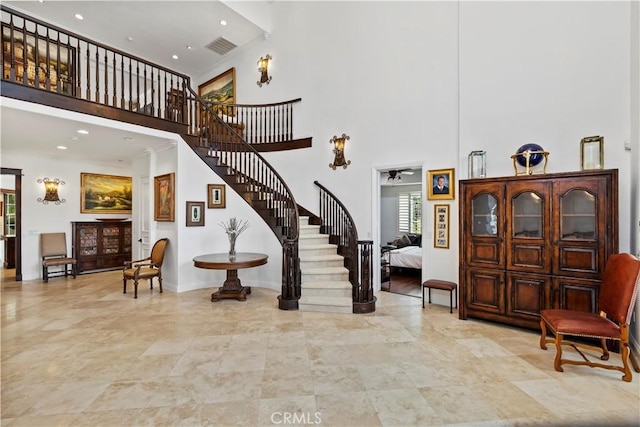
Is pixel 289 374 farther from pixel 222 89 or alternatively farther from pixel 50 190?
pixel 222 89

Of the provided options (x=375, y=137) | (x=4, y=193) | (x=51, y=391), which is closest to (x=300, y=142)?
(x=375, y=137)

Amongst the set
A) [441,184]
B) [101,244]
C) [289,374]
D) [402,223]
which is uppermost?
[441,184]

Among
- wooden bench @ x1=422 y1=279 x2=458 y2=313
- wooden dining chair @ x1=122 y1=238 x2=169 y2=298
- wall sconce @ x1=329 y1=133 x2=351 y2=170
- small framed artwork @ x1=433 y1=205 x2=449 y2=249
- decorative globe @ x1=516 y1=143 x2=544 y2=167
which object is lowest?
wooden bench @ x1=422 y1=279 x2=458 y2=313

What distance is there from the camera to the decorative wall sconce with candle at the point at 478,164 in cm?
425

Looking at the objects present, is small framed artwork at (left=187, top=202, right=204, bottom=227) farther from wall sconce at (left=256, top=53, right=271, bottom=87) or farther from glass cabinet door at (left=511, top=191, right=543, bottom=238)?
glass cabinet door at (left=511, top=191, right=543, bottom=238)

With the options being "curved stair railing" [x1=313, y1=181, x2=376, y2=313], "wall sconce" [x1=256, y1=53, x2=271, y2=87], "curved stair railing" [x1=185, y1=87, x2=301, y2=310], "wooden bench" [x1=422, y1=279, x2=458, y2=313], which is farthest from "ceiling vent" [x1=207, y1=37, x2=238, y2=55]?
"wooden bench" [x1=422, y1=279, x2=458, y2=313]

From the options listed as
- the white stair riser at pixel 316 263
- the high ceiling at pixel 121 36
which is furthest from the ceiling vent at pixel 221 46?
the white stair riser at pixel 316 263

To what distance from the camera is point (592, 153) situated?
137 inches

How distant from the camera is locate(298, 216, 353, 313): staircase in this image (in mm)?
4520

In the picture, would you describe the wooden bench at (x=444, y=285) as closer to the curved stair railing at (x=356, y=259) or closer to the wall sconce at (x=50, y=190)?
the curved stair railing at (x=356, y=259)

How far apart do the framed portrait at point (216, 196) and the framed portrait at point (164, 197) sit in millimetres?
651

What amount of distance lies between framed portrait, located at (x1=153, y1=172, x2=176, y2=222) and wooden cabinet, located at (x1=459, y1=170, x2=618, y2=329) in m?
5.16

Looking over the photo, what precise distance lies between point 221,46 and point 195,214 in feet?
17.0

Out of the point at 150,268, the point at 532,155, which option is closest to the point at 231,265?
the point at 150,268
